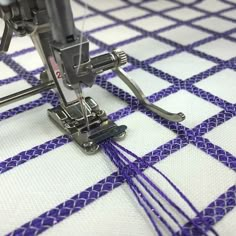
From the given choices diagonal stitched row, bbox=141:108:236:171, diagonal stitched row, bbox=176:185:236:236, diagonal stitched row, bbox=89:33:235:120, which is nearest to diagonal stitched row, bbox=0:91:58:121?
diagonal stitched row, bbox=89:33:235:120

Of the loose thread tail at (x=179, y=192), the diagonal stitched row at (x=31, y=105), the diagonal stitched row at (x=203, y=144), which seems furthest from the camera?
the diagonal stitched row at (x=31, y=105)

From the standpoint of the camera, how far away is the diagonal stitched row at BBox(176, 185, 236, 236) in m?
0.47

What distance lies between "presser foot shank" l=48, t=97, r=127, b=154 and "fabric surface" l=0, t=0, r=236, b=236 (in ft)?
0.06

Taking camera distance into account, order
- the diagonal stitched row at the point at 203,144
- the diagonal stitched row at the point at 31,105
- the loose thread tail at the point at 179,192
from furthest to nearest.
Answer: the diagonal stitched row at the point at 31,105
the diagonal stitched row at the point at 203,144
the loose thread tail at the point at 179,192

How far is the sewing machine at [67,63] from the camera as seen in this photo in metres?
0.47

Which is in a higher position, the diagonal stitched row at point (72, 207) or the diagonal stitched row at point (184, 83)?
the diagonal stitched row at point (72, 207)

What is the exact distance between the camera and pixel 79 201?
0.52 meters

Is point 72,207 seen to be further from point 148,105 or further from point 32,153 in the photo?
point 148,105

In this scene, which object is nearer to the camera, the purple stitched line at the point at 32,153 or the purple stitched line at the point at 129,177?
the purple stitched line at the point at 129,177

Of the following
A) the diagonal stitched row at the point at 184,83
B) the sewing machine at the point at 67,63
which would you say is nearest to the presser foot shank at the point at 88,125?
the sewing machine at the point at 67,63

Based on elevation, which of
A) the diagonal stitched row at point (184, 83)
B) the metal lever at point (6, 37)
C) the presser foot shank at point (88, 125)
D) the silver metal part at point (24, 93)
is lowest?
the diagonal stitched row at point (184, 83)

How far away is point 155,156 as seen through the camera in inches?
23.5

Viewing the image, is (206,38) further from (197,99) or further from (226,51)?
(197,99)

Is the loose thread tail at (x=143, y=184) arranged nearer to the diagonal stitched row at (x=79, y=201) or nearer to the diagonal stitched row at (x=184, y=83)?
the diagonal stitched row at (x=79, y=201)
